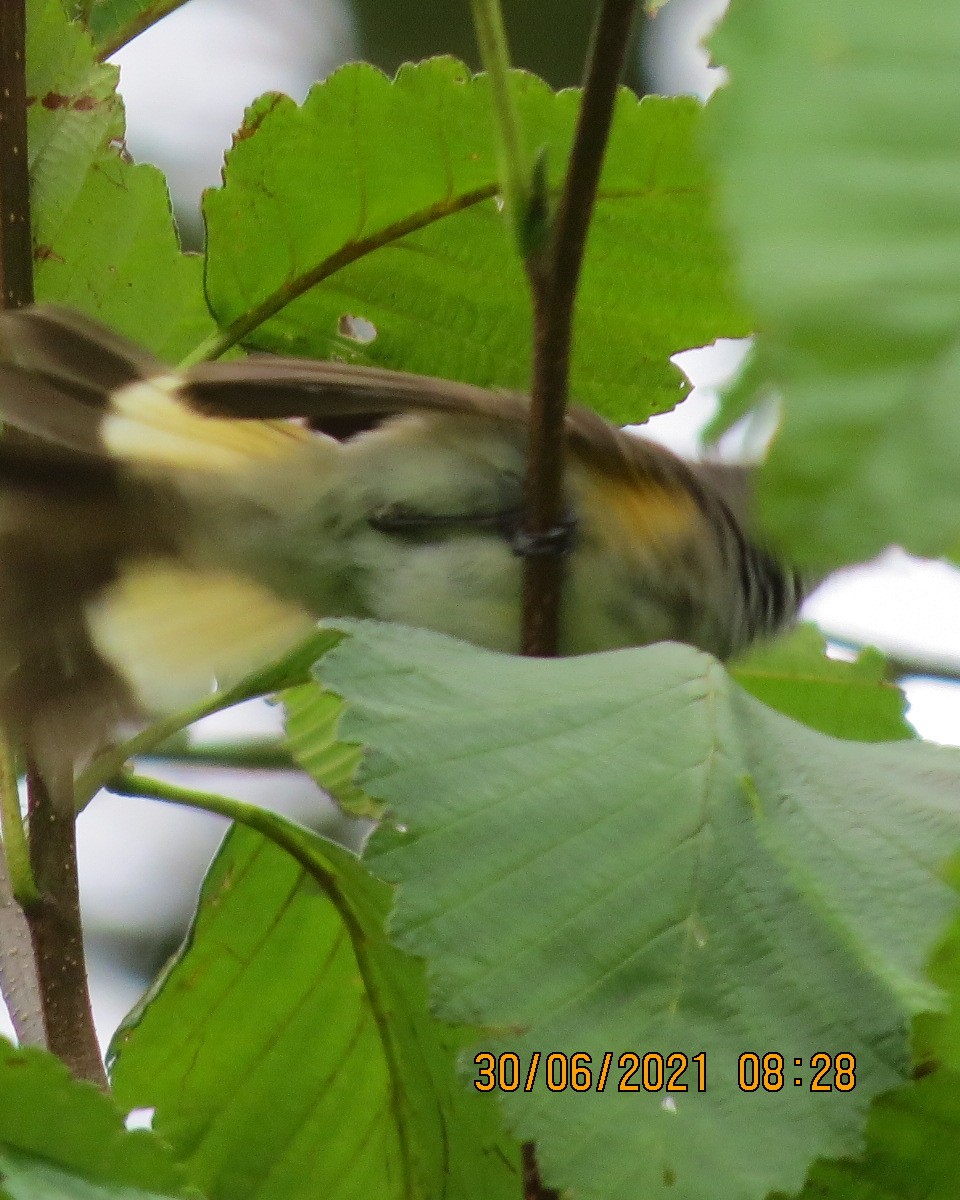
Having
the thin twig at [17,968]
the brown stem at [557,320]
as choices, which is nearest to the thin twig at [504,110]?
the brown stem at [557,320]

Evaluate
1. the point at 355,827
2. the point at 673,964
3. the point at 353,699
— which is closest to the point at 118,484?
the point at 353,699

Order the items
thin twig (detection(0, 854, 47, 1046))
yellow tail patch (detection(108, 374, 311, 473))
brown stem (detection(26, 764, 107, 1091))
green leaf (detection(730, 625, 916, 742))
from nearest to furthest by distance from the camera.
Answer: brown stem (detection(26, 764, 107, 1091)) < thin twig (detection(0, 854, 47, 1046)) < yellow tail patch (detection(108, 374, 311, 473)) < green leaf (detection(730, 625, 916, 742))

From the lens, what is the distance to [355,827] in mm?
3945

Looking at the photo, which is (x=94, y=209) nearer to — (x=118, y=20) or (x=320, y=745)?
(x=118, y=20)

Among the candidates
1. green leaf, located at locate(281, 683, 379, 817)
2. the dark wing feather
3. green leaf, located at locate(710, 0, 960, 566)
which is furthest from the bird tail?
green leaf, located at locate(710, 0, 960, 566)

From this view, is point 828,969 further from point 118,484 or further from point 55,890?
point 118,484

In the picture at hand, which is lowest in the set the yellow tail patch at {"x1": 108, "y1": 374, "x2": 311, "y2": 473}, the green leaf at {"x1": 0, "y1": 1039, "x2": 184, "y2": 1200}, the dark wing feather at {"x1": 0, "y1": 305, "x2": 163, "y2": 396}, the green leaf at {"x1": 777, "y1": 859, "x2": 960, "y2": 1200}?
the green leaf at {"x1": 0, "y1": 1039, "x2": 184, "y2": 1200}

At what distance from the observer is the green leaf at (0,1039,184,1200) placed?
85cm

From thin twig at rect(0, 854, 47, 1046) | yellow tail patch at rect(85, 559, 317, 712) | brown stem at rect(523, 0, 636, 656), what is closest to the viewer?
brown stem at rect(523, 0, 636, 656)

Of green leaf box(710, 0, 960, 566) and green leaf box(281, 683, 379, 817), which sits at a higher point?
Result: green leaf box(281, 683, 379, 817)

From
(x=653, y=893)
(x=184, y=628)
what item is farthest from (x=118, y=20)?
(x=653, y=893)

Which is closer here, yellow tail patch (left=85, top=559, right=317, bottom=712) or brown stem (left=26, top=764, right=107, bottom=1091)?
brown stem (left=26, top=764, right=107, bottom=1091)

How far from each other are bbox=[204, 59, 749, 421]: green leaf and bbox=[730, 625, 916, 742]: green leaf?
0.35 metres

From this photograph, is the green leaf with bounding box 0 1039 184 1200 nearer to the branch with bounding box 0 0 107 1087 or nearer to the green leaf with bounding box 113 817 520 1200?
the branch with bounding box 0 0 107 1087
